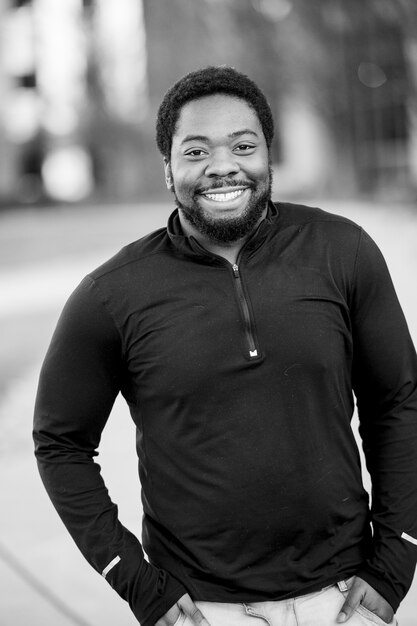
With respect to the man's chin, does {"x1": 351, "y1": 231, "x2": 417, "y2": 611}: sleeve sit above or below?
below

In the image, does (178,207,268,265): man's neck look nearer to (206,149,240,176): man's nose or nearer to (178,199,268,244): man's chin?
(178,199,268,244): man's chin

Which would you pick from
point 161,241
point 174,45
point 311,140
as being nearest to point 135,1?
point 174,45

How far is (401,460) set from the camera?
2.36 metres

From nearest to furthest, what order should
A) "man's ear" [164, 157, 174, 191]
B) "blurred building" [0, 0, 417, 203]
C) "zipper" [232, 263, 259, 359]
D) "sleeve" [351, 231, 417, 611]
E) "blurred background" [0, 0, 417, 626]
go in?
"zipper" [232, 263, 259, 359], "sleeve" [351, 231, 417, 611], "man's ear" [164, 157, 174, 191], "blurred background" [0, 0, 417, 626], "blurred building" [0, 0, 417, 203]

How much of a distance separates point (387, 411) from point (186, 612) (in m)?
0.69

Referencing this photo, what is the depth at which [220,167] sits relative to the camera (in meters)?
2.33

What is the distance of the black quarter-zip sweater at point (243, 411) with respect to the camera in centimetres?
221

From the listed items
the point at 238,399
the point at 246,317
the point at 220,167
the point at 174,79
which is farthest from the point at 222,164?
the point at 174,79

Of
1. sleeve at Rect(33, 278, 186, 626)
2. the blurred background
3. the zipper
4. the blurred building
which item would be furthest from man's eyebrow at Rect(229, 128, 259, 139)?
the blurred building

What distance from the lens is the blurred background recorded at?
531 centimetres

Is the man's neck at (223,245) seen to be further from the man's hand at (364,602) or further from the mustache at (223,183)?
the man's hand at (364,602)

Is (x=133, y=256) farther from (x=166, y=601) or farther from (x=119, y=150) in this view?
(x=119, y=150)

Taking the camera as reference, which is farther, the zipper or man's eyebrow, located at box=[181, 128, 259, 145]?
man's eyebrow, located at box=[181, 128, 259, 145]

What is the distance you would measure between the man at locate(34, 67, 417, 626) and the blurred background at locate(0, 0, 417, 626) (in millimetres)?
1853
